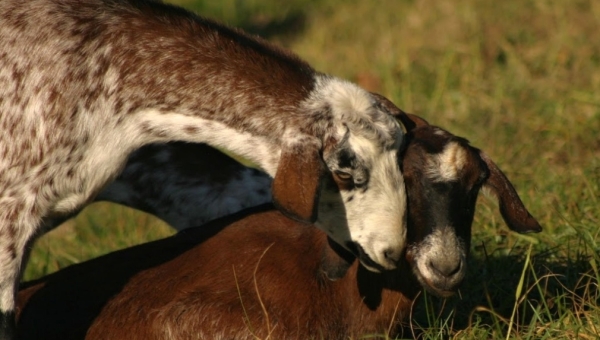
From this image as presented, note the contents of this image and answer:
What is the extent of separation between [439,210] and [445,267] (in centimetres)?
21

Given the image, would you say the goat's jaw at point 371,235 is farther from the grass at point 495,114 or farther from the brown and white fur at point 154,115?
the grass at point 495,114

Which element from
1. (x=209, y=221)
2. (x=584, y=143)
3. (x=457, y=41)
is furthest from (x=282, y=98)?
(x=457, y=41)

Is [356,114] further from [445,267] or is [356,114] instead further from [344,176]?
[445,267]

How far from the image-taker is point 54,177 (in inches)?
198

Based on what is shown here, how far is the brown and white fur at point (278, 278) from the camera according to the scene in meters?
4.92

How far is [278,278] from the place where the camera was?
17.0 ft

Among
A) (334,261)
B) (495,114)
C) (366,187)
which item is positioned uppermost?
(366,187)

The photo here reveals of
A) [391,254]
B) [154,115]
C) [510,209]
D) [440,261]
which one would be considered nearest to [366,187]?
[391,254]

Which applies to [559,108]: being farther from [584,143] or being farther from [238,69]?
[238,69]

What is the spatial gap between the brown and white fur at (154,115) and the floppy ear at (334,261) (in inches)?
7.8

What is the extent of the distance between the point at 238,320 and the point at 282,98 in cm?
87

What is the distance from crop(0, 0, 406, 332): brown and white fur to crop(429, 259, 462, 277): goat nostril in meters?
0.15

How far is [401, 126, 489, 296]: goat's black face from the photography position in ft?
16.0

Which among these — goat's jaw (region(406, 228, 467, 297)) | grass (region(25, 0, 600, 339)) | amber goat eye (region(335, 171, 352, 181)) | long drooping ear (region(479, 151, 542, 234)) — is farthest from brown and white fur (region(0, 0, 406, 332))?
grass (region(25, 0, 600, 339))
